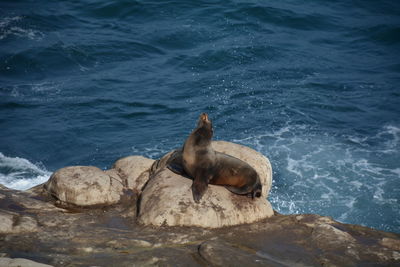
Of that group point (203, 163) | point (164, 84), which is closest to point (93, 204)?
point (203, 163)

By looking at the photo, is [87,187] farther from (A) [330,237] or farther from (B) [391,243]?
(B) [391,243]

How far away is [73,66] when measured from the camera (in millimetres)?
19859

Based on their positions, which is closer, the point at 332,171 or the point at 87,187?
the point at 87,187

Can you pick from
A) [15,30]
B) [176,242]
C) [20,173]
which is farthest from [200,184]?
[15,30]

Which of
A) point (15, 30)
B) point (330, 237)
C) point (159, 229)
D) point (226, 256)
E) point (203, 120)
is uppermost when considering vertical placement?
point (203, 120)

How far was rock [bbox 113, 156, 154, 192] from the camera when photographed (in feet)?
31.3

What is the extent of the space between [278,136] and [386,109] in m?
4.54

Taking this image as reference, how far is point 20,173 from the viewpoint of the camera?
520 inches

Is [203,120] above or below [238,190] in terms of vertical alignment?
above

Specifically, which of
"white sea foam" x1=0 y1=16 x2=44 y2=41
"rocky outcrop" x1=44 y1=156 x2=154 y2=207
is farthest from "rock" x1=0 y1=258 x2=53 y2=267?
"white sea foam" x1=0 y1=16 x2=44 y2=41

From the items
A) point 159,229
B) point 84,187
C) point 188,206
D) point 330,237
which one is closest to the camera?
point 159,229

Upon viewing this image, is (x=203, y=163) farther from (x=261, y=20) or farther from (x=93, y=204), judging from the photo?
(x=261, y=20)

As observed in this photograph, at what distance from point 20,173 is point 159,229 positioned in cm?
683

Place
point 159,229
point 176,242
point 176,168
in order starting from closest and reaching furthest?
point 176,242 → point 159,229 → point 176,168
